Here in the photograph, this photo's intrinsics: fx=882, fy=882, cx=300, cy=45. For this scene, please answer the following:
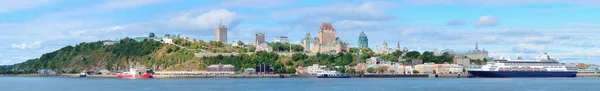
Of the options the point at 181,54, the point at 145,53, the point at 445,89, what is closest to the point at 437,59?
the point at 181,54

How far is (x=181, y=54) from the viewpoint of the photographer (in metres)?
181

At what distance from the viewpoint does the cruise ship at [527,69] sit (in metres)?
127

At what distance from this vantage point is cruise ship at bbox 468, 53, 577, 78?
4990 inches

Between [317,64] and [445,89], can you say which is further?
[317,64]

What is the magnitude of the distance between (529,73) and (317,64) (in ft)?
150

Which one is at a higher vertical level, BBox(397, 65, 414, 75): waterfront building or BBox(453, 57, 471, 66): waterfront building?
BBox(453, 57, 471, 66): waterfront building

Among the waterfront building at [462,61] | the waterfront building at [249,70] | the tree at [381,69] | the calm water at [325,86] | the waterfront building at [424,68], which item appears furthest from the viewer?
the waterfront building at [462,61]

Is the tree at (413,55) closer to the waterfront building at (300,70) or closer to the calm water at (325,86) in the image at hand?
the waterfront building at (300,70)

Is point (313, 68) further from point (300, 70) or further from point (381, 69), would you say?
point (381, 69)

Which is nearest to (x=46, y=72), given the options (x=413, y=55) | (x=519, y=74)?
(x=413, y=55)

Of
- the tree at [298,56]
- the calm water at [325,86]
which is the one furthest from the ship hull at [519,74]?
the tree at [298,56]

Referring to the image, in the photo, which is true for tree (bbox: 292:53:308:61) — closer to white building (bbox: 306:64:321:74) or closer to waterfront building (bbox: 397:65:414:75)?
white building (bbox: 306:64:321:74)

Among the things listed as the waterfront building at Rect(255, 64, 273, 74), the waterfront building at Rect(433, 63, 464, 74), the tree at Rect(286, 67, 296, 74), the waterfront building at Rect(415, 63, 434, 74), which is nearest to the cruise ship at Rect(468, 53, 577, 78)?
the waterfront building at Rect(433, 63, 464, 74)

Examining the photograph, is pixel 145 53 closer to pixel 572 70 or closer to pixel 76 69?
pixel 76 69
